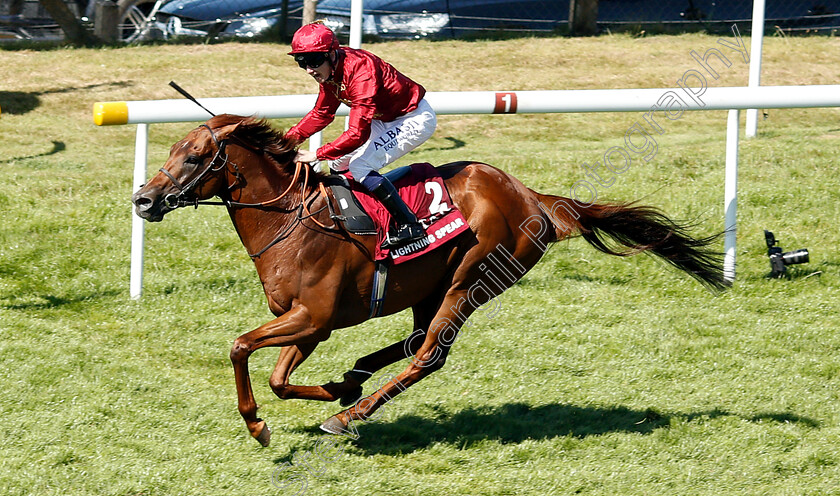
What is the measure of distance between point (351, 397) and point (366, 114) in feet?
5.04

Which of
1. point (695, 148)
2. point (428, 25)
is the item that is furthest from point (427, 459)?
point (428, 25)

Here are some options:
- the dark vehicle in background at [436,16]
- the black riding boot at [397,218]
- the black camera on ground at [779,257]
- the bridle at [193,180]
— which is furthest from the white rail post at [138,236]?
the dark vehicle in background at [436,16]

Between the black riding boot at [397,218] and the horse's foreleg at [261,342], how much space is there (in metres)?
0.58

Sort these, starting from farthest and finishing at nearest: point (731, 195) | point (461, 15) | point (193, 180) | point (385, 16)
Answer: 1. point (461, 15)
2. point (385, 16)
3. point (731, 195)
4. point (193, 180)

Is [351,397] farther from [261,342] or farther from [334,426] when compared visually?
[261,342]

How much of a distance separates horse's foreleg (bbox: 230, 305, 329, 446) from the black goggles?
3.84ft

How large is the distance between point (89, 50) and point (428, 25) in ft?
17.8

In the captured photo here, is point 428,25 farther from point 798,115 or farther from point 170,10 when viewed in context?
point 798,115

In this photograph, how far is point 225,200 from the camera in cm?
455

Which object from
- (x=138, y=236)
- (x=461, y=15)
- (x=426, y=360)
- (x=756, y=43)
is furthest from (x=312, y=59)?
(x=461, y=15)

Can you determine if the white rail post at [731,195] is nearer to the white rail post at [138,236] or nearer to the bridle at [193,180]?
the bridle at [193,180]

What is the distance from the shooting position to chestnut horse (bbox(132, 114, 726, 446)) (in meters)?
4.42

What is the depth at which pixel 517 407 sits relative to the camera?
521 centimetres

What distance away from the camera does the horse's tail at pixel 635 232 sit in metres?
5.34
